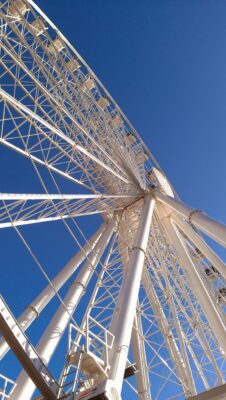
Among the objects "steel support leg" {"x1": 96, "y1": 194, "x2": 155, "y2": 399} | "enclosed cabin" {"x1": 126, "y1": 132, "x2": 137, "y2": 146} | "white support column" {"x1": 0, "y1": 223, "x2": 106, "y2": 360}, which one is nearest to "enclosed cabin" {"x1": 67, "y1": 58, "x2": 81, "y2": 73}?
"enclosed cabin" {"x1": 126, "y1": 132, "x2": 137, "y2": 146}

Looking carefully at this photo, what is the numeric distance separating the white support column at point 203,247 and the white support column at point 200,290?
307 mm

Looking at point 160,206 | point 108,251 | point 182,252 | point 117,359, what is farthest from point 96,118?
point 117,359

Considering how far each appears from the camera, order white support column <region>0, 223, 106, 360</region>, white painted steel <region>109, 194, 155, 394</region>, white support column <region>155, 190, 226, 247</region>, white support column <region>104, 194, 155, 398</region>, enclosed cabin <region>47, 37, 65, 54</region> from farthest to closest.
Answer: enclosed cabin <region>47, 37, 65, 54</region> → white support column <region>155, 190, 226, 247</region> → white support column <region>0, 223, 106, 360</region> → white painted steel <region>109, 194, 155, 394</region> → white support column <region>104, 194, 155, 398</region>

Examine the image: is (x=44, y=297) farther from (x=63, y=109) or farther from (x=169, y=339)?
(x=63, y=109)

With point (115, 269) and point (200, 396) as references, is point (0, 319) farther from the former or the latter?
point (115, 269)

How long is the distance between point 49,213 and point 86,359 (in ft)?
18.3

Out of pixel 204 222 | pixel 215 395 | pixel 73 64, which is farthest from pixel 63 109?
pixel 215 395

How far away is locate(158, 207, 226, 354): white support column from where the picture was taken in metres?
10.3

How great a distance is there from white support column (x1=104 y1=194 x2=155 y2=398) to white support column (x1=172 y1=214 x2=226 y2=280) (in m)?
2.77

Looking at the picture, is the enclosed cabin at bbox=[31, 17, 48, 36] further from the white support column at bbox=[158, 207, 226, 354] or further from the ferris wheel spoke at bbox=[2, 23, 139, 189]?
the white support column at bbox=[158, 207, 226, 354]

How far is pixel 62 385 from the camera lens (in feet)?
20.3

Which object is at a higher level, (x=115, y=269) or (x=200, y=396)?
(x=115, y=269)

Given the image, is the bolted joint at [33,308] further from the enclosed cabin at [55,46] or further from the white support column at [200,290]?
the enclosed cabin at [55,46]

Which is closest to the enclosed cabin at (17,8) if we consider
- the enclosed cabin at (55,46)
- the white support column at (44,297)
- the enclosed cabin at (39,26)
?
the enclosed cabin at (39,26)
